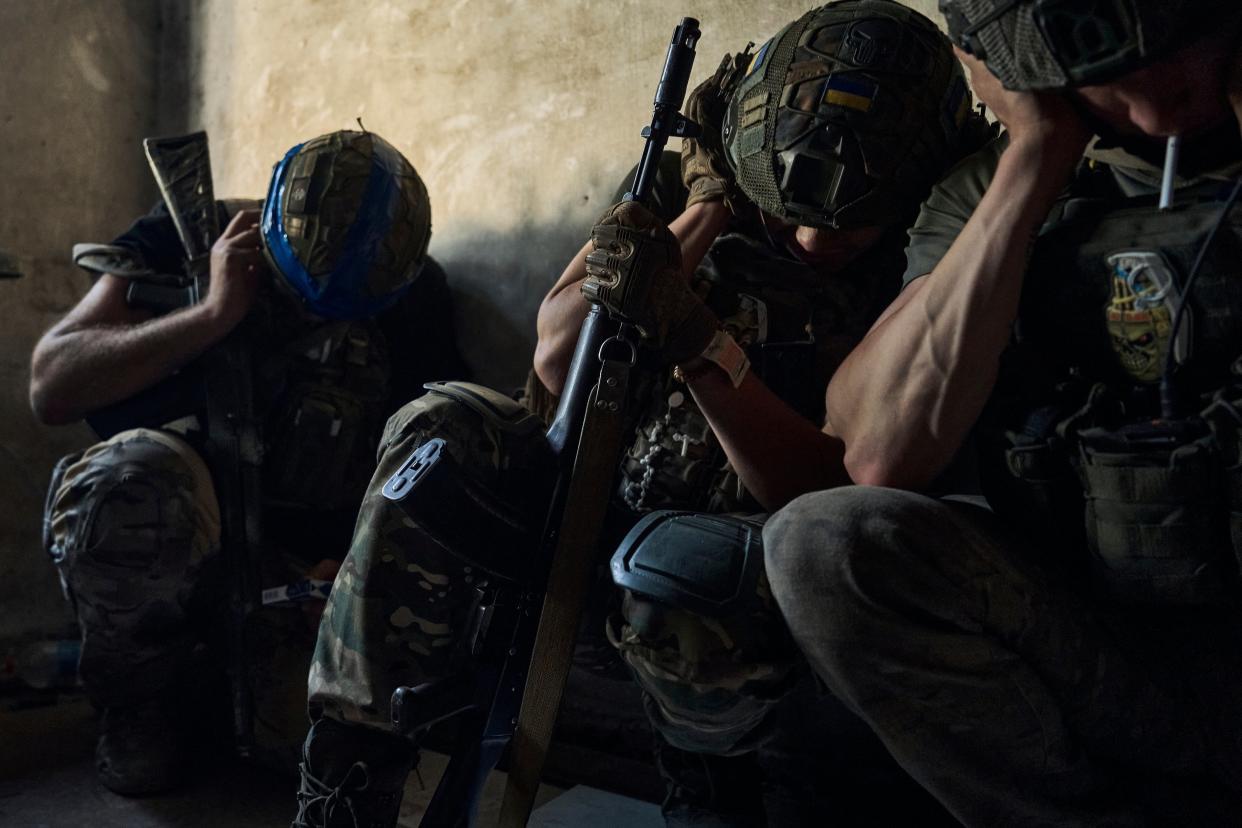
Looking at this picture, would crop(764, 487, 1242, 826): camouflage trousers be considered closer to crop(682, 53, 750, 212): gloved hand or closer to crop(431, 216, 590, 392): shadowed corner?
crop(682, 53, 750, 212): gloved hand

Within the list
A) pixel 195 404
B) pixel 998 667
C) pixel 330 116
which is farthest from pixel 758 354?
pixel 330 116

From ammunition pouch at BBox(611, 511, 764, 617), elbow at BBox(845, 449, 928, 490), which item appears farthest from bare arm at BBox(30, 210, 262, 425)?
elbow at BBox(845, 449, 928, 490)

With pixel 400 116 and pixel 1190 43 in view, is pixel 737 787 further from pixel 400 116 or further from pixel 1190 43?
pixel 400 116

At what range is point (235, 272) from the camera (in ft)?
5.57

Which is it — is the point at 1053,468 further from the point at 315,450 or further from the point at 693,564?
the point at 315,450

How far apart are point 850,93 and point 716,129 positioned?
0.79ft

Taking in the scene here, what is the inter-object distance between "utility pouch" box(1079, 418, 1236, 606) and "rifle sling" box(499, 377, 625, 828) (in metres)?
0.45

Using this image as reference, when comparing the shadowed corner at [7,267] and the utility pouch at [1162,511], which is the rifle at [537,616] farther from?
the shadowed corner at [7,267]

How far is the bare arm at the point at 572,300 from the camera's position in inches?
51.0

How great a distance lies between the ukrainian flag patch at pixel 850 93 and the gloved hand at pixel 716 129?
21cm

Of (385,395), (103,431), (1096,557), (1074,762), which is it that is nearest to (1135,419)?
(1096,557)

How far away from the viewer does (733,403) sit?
3.60 feet

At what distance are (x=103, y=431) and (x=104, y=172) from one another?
1014 millimetres

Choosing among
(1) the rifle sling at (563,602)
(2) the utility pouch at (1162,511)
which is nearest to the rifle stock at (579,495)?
(1) the rifle sling at (563,602)
